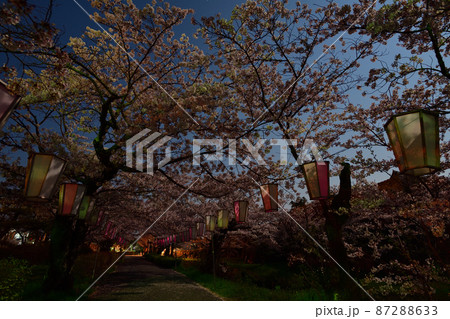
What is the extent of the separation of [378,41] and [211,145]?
5.90 m

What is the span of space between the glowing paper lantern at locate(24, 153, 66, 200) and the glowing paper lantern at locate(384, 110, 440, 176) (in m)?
5.59

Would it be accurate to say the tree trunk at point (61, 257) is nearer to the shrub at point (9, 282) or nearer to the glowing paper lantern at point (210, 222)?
the shrub at point (9, 282)

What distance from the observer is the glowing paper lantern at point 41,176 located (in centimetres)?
450

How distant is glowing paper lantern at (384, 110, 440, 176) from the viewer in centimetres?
309

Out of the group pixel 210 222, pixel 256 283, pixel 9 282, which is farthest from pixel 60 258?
pixel 256 283

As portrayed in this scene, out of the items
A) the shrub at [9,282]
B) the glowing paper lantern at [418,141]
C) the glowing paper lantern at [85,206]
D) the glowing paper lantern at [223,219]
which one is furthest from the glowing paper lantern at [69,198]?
the glowing paper lantern at [418,141]

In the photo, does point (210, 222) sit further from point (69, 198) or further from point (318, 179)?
point (318, 179)

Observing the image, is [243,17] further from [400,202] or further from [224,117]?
[400,202]

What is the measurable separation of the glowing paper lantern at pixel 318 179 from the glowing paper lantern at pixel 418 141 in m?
2.38

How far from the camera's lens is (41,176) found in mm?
4574

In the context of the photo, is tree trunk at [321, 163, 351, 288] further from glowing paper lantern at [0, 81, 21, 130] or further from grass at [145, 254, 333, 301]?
glowing paper lantern at [0, 81, 21, 130]

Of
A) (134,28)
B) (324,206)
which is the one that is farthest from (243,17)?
(324,206)

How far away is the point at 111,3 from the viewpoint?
708 cm

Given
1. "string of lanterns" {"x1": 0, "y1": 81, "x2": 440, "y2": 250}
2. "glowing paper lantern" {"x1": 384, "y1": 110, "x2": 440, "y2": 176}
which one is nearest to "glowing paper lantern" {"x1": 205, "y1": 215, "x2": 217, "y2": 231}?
"string of lanterns" {"x1": 0, "y1": 81, "x2": 440, "y2": 250}
